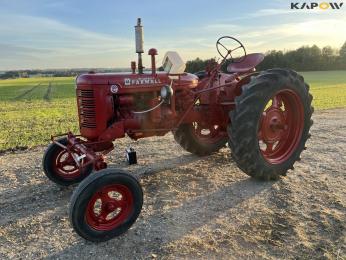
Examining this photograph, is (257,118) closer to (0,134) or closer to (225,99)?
(225,99)

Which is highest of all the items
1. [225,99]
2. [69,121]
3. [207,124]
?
[225,99]

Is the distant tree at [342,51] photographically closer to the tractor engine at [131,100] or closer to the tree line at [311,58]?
the tree line at [311,58]

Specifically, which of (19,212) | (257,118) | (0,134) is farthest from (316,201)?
(0,134)

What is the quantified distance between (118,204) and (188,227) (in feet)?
2.53

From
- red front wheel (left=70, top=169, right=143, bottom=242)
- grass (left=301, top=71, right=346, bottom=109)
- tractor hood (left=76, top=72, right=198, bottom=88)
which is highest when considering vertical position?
tractor hood (left=76, top=72, right=198, bottom=88)

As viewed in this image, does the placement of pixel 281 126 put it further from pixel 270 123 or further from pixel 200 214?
pixel 200 214

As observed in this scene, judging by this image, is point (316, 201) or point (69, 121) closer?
point (316, 201)

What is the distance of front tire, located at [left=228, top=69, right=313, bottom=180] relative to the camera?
4797 mm

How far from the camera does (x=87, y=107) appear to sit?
4.63m

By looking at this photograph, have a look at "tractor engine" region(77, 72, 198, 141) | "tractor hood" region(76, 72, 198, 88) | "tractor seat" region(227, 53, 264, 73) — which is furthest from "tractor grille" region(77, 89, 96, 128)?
"tractor seat" region(227, 53, 264, 73)

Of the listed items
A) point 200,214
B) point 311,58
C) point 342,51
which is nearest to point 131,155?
point 200,214

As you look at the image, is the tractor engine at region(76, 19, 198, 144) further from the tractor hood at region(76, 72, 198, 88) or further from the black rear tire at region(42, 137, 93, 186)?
the black rear tire at region(42, 137, 93, 186)

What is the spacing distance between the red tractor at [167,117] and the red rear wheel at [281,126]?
0.05 ft

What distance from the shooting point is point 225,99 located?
5.72 meters
